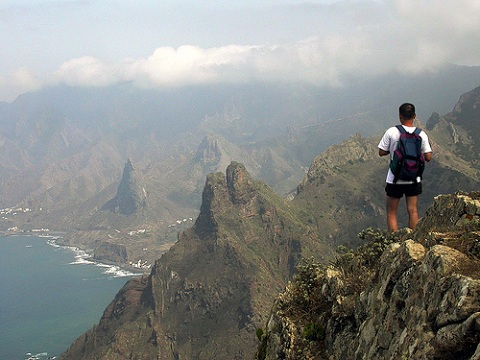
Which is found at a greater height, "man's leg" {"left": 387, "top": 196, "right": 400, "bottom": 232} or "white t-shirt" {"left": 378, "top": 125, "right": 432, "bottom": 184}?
"white t-shirt" {"left": 378, "top": 125, "right": 432, "bottom": 184}

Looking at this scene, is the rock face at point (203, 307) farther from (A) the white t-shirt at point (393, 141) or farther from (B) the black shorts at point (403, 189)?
(A) the white t-shirt at point (393, 141)

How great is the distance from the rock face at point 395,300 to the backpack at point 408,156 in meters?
1.92

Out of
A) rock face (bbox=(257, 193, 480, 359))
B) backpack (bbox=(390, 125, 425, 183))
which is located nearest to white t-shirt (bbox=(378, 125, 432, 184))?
backpack (bbox=(390, 125, 425, 183))

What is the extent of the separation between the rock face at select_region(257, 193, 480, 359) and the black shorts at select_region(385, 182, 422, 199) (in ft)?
4.30

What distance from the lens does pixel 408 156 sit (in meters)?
12.5

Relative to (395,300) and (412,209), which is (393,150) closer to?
(412,209)

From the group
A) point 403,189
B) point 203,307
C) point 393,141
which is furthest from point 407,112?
point 203,307

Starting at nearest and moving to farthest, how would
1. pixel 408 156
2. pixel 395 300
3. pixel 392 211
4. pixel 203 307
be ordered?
pixel 395 300, pixel 408 156, pixel 392 211, pixel 203 307

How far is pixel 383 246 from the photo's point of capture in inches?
634

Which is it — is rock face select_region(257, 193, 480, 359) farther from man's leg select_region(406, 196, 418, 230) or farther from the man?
the man

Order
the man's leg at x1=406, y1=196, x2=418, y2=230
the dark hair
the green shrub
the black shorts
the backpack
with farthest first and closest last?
the green shrub, the man's leg at x1=406, y1=196, x2=418, y2=230, the black shorts, the dark hair, the backpack

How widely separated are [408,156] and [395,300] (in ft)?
13.6

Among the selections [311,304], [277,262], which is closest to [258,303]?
[277,262]

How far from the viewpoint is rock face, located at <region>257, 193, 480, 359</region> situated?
905cm
